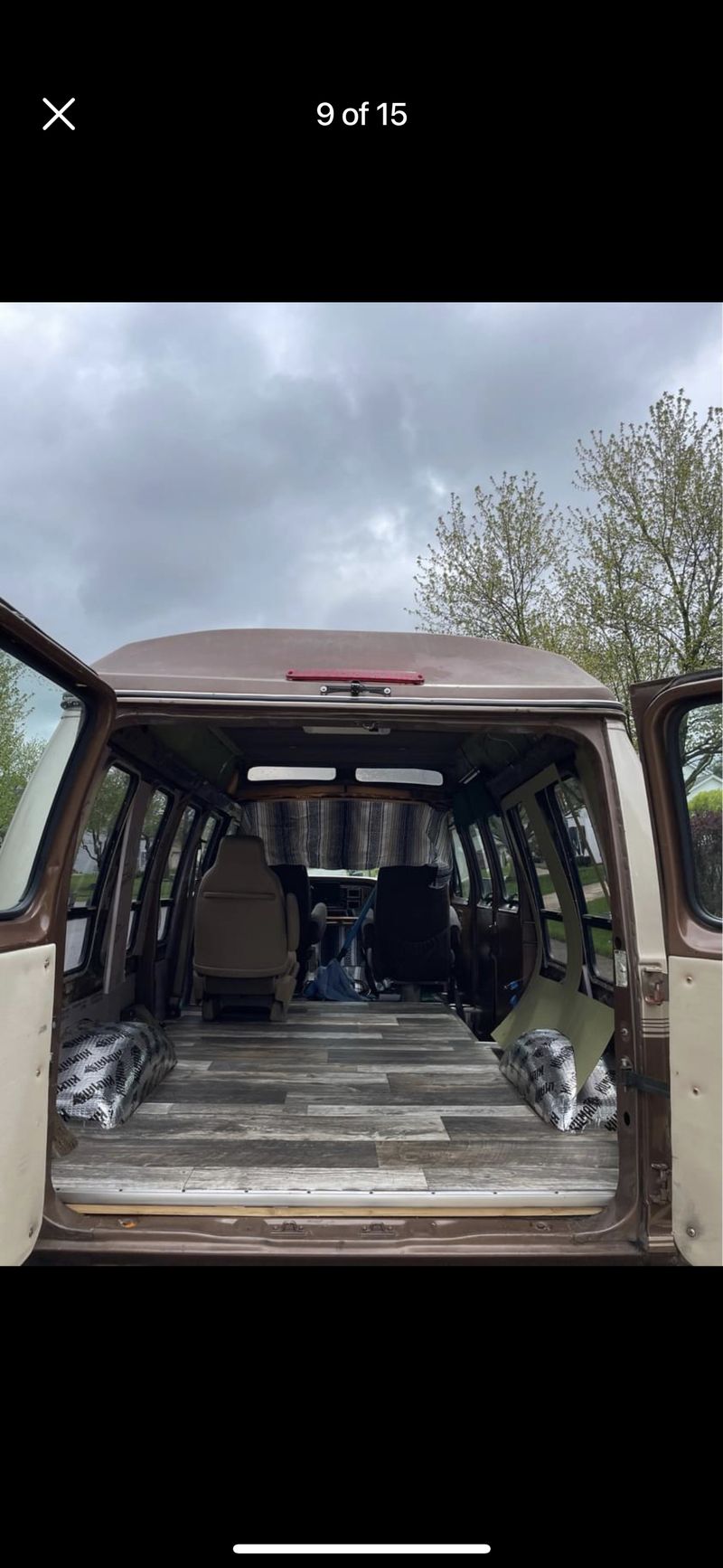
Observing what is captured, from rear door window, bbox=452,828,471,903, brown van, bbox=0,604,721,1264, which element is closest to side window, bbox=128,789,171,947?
brown van, bbox=0,604,721,1264

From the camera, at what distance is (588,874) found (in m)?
5.15

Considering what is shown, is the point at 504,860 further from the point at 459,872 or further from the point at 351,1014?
the point at 351,1014

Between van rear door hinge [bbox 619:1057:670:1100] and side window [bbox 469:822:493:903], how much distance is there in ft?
13.6

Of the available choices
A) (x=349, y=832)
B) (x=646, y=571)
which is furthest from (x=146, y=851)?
(x=646, y=571)

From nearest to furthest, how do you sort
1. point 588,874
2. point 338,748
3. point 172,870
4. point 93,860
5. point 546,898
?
point 588,874
point 93,860
point 546,898
point 172,870
point 338,748

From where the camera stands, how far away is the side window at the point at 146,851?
6148mm

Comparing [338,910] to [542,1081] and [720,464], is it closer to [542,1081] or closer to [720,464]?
[542,1081]

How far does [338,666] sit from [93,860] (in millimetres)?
2514

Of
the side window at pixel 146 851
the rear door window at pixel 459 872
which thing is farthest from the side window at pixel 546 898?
the side window at pixel 146 851

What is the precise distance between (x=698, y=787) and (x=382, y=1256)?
1.95 m

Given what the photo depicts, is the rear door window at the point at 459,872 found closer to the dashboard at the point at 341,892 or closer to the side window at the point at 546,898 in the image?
the dashboard at the point at 341,892

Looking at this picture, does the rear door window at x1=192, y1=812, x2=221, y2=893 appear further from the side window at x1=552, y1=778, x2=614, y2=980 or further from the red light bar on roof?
the red light bar on roof

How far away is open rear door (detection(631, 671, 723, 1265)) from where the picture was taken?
2721 mm

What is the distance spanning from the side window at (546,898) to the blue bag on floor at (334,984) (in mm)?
2815
